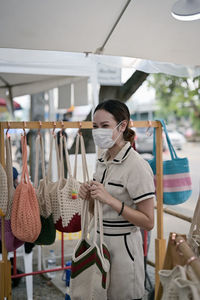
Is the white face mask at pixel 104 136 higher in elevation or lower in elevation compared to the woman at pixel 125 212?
higher

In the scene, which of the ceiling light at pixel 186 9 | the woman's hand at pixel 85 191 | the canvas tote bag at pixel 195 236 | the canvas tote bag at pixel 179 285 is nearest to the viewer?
the canvas tote bag at pixel 179 285

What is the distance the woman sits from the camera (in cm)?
154

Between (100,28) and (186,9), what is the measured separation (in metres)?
0.62

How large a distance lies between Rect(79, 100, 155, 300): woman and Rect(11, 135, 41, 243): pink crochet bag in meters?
0.57

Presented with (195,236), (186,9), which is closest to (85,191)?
(195,236)

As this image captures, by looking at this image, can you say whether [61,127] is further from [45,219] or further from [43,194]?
[45,219]

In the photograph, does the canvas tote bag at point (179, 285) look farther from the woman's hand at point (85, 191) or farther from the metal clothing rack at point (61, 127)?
the metal clothing rack at point (61, 127)

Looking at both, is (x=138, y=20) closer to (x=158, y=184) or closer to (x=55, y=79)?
(x=158, y=184)

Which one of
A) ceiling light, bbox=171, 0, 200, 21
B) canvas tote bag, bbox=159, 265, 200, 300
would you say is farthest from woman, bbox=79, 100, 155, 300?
ceiling light, bbox=171, 0, 200, 21

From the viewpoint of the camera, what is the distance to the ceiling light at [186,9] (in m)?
1.86

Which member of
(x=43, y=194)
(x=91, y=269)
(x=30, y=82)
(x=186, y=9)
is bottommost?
(x=91, y=269)

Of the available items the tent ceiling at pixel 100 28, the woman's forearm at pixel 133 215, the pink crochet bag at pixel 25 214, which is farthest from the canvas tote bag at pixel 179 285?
the tent ceiling at pixel 100 28

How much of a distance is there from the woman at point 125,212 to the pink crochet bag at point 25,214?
574 mm

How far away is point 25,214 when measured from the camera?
2.04 m
